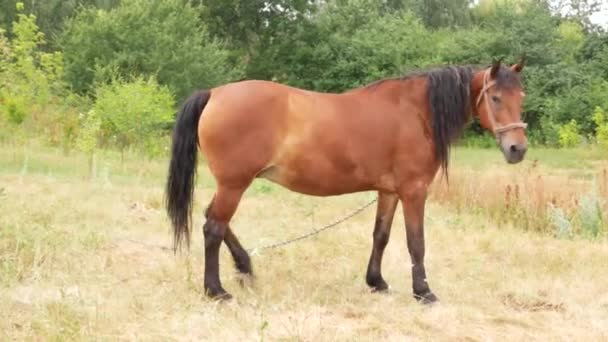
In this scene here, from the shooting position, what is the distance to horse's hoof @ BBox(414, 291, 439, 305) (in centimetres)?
545

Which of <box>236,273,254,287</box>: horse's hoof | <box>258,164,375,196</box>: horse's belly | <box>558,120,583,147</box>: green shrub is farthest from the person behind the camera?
<box>558,120,583,147</box>: green shrub

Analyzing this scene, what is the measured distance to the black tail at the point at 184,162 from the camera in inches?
213

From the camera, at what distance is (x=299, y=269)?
6.52 m

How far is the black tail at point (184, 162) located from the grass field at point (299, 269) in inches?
23.5

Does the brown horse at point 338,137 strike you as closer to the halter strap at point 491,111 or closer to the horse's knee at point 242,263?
the halter strap at point 491,111

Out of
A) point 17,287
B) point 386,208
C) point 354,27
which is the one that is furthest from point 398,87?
point 354,27

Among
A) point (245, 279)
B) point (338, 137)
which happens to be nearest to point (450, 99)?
point (338, 137)

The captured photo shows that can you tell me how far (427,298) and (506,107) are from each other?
5.34 ft

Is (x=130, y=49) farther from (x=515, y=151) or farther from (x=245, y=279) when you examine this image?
(x=515, y=151)

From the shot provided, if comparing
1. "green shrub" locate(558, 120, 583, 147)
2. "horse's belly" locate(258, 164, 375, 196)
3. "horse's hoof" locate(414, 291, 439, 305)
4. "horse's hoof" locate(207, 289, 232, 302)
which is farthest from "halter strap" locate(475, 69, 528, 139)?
"green shrub" locate(558, 120, 583, 147)

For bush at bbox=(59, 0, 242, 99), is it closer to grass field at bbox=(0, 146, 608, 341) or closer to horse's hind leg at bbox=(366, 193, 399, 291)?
grass field at bbox=(0, 146, 608, 341)

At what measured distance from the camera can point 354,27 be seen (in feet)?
115

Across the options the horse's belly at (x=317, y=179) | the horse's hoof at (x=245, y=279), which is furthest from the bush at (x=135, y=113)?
the horse's belly at (x=317, y=179)

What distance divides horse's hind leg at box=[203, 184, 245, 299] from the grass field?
142 mm
